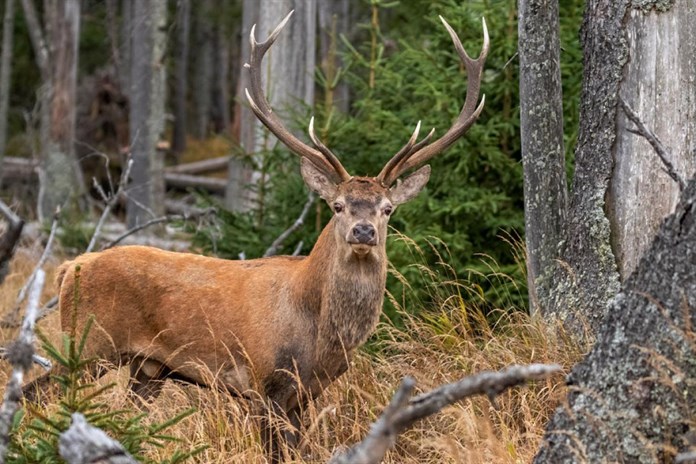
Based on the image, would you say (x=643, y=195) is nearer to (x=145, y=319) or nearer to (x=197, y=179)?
(x=145, y=319)

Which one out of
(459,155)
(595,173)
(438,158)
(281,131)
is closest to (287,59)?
(438,158)

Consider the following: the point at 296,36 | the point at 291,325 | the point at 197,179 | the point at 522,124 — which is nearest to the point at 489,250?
the point at 522,124

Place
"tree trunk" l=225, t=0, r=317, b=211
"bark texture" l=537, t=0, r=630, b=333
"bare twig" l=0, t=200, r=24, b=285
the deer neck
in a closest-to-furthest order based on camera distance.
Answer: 1. "bare twig" l=0, t=200, r=24, b=285
2. "bark texture" l=537, t=0, r=630, b=333
3. the deer neck
4. "tree trunk" l=225, t=0, r=317, b=211

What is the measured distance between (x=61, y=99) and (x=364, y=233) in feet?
38.8

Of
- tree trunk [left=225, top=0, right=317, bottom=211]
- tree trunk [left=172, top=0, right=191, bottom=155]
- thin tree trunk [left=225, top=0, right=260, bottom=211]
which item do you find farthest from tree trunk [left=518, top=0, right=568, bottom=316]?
tree trunk [left=172, top=0, right=191, bottom=155]

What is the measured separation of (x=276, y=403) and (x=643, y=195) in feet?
6.92

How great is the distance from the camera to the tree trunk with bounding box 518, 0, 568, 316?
6214mm

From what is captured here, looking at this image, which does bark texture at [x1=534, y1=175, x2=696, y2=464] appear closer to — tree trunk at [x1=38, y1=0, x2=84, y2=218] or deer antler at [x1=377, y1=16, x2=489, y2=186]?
deer antler at [x1=377, y1=16, x2=489, y2=186]

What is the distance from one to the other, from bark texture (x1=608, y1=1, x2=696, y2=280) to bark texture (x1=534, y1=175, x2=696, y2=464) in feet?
4.56

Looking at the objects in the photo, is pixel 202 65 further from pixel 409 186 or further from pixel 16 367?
pixel 16 367

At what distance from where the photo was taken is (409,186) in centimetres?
635

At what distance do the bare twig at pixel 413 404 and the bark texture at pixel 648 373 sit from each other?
0.45 meters

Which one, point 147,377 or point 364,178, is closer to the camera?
point 364,178

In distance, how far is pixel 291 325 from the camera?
6.03m
